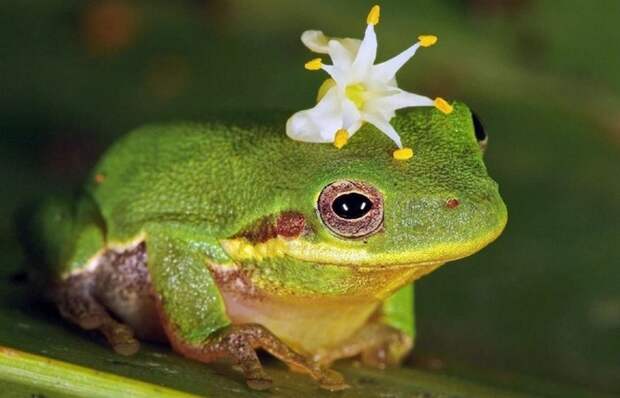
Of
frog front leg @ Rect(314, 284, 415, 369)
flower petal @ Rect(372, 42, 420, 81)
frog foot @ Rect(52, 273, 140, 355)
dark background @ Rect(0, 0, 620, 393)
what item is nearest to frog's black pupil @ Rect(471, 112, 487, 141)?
flower petal @ Rect(372, 42, 420, 81)

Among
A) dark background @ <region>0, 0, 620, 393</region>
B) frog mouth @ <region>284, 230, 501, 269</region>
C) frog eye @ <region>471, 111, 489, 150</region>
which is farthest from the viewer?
dark background @ <region>0, 0, 620, 393</region>

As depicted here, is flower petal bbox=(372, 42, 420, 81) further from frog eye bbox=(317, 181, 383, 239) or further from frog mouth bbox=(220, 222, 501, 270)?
frog mouth bbox=(220, 222, 501, 270)

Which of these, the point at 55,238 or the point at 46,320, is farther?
the point at 55,238

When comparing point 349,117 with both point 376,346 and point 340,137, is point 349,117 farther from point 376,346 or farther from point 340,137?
point 376,346

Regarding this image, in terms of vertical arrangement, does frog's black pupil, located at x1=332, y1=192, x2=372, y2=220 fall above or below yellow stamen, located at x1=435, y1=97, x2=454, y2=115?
below

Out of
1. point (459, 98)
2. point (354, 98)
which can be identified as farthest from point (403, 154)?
point (459, 98)

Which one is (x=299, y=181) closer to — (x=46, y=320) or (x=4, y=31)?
(x=46, y=320)

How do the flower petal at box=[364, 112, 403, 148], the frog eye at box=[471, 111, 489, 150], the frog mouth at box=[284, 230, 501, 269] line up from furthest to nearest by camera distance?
the frog eye at box=[471, 111, 489, 150] → the flower petal at box=[364, 112, 403, 148] → the frog mouth at box=[284, 230, 501, 269]

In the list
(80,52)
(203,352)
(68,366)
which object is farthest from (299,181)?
(80,52)

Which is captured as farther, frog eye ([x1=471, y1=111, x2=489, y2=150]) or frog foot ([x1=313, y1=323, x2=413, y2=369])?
frog foot ([x1=313, y1=323, x2=413, y2=369])
